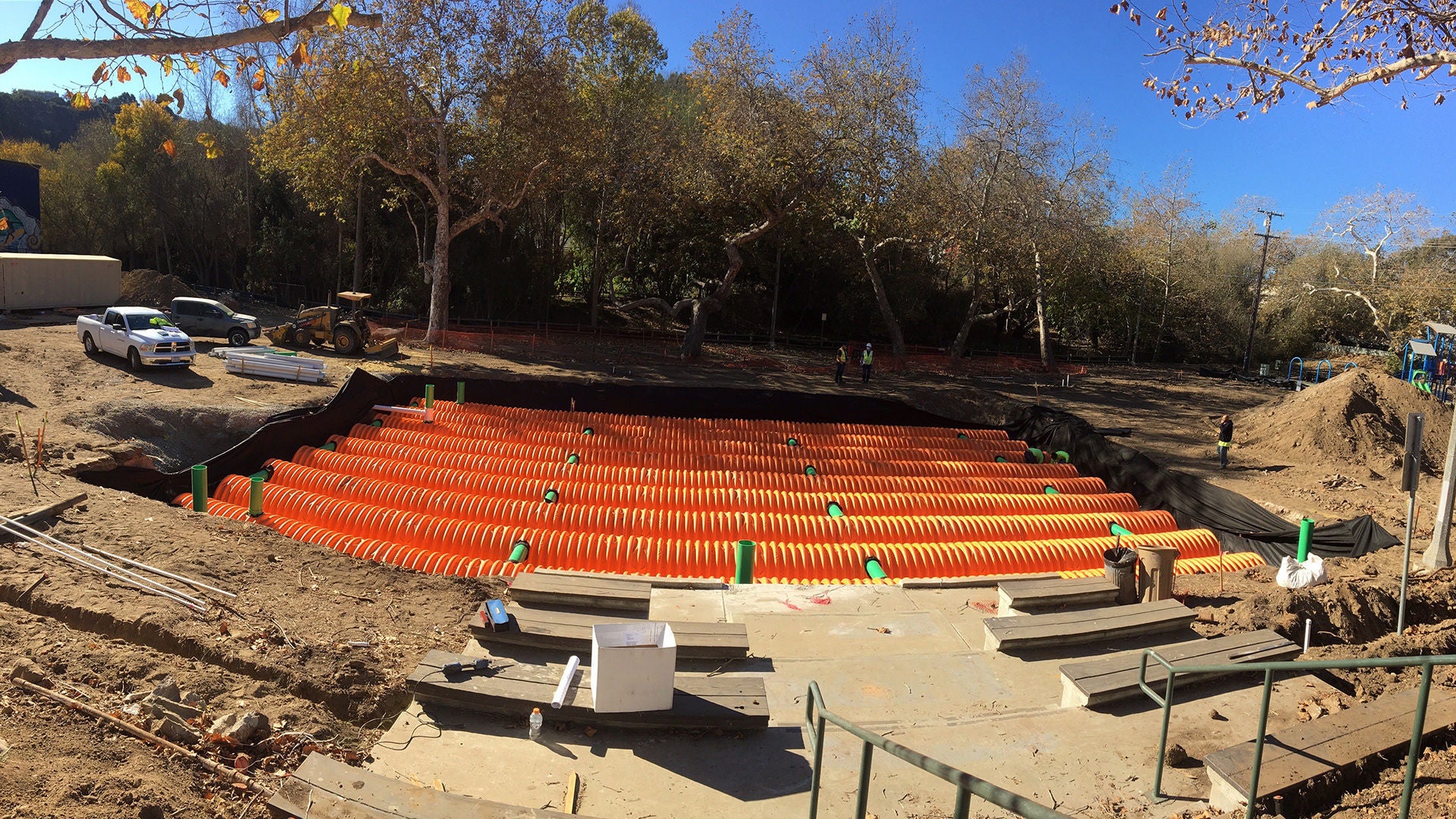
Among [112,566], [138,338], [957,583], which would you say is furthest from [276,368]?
[957,583]

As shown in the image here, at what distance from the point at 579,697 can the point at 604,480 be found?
30.2 feet

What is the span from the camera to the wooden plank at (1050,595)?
7051mm

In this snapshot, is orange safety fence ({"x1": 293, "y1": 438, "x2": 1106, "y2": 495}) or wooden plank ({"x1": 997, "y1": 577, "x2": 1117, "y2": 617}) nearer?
wooden plank ({"x1": 997, "y1": 577, "x2": 1117, "y2": 617})

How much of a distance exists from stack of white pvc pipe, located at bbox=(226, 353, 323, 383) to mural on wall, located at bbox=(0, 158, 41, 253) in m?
25.6

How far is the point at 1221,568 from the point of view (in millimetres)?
11484

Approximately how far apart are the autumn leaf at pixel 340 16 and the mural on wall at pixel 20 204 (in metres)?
41.6

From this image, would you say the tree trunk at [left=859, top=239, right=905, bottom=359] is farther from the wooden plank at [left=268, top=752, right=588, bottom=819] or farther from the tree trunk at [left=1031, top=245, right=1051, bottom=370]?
the wooden plank at [left=268, top=752, right=588, bottom=819]

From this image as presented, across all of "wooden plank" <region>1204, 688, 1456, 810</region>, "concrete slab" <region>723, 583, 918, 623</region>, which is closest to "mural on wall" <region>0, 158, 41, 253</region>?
"concrete slab" <region>723, 583, 918, 623</region>

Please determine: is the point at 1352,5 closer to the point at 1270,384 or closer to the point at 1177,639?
the point at 1177,639

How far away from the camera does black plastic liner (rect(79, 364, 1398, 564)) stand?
12.4m

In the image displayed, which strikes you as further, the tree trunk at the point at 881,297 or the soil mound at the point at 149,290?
the soil mound at the point at 149,290

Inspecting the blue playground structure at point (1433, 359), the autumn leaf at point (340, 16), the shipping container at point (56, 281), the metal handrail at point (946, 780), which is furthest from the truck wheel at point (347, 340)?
the blue playground structure at point (1433, 359)

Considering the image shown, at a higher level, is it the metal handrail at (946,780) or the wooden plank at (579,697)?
the metal handrail at (946,780)

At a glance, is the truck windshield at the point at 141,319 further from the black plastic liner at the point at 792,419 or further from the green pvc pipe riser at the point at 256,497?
the green pvc pipe riser at the point at 256,497
